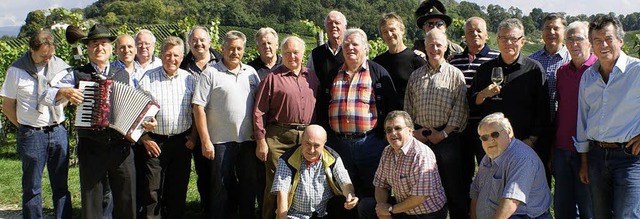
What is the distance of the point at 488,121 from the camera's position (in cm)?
441

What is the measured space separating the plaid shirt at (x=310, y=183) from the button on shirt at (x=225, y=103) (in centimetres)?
60

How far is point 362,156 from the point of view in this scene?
5410 mm

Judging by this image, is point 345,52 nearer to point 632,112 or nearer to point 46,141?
point 632,112

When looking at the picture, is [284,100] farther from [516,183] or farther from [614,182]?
[614,182]

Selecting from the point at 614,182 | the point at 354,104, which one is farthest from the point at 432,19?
the point at 614,182

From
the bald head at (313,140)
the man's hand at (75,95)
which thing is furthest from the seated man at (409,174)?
the man's hand at (75,95)

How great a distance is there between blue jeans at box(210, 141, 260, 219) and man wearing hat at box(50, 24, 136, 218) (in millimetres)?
804

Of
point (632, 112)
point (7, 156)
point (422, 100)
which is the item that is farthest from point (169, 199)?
point (7, 156)

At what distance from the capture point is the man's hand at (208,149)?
5.49m

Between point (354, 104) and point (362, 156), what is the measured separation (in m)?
0.51

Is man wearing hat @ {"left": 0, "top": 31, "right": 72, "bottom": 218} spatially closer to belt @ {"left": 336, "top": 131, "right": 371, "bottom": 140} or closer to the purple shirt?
belt @ {"left": 336, "top": 131, "right": 371, "bottom": 140}

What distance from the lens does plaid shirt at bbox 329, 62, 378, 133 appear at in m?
5.33

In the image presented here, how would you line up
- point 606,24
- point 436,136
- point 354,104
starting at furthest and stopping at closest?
point 354,104 → point 436,136 → point 606,24

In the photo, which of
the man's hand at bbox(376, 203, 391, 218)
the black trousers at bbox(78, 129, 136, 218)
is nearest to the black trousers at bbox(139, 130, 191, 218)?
the black trousers at bbox(78, 129, 136, 218)
